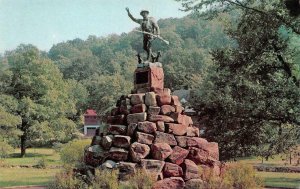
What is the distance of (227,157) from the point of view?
20.6 metres

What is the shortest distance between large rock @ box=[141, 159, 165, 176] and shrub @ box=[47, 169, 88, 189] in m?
1.82

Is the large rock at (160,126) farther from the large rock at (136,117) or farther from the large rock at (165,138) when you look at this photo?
the large rock at (136,117)

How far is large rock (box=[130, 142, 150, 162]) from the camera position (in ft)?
45.4

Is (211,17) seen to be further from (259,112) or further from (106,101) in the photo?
(106,101)

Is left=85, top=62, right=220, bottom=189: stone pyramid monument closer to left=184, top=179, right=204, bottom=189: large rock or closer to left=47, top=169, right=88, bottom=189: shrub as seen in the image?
left=184, top=179, right=204, bottom=189: large rock

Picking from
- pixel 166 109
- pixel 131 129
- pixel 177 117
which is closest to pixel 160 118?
pixel 166 109

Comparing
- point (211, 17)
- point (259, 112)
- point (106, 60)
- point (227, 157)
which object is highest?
point (106, 60)

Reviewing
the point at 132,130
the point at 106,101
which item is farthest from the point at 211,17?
the point at 106,101

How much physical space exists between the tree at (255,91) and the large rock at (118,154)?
24.5ft

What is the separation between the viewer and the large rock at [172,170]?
45.8 ft

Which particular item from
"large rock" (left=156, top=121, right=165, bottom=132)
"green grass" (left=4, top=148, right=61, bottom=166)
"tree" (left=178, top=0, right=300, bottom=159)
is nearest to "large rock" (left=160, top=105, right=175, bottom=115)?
"large rock" (left=156, top=121, right=165, bottom=132)

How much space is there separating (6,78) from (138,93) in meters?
33.4

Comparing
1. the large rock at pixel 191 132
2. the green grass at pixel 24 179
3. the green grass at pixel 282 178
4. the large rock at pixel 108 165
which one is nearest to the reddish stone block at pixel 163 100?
the large rock at pixel 191 132

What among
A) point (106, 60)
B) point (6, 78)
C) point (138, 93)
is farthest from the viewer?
point (106, 60)
